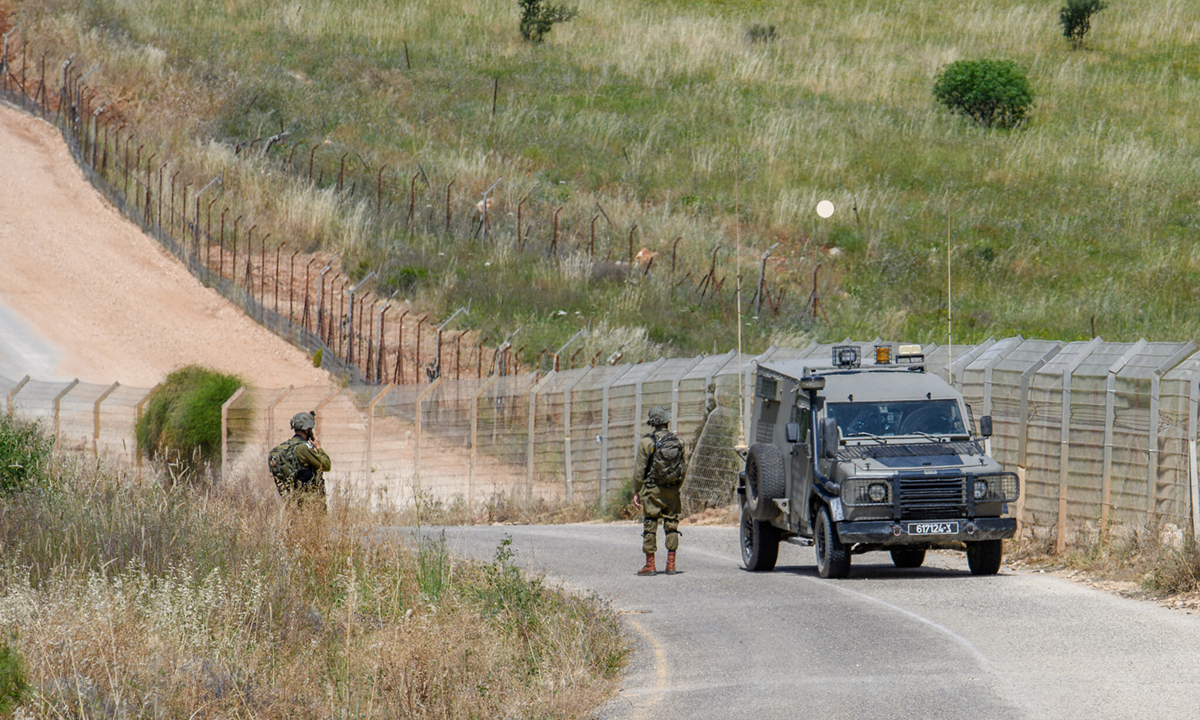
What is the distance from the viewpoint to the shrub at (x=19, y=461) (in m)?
15.6

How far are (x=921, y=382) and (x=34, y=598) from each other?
956 centimetres

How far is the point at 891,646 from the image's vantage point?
1050cm

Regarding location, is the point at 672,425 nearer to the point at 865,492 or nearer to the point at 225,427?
the point at 225,427

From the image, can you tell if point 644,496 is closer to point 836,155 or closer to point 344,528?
point 344,528

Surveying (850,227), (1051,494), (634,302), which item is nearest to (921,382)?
(1051,494)

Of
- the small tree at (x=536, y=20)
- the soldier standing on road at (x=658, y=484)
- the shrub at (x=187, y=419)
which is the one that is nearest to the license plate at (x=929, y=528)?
the soldier standing on road at (x=658, y=484)

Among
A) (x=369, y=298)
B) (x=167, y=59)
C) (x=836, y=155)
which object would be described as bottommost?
(x=369, y=298)

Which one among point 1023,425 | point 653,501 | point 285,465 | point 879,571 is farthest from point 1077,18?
point 285,465

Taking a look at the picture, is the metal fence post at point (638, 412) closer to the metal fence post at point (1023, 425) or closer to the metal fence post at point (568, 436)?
the metal fence post at point (568, 436)

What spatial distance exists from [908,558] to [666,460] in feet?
11.2

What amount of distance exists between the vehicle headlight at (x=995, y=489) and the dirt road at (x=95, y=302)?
24.7 m

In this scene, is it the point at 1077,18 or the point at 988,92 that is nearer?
the point at 988,92

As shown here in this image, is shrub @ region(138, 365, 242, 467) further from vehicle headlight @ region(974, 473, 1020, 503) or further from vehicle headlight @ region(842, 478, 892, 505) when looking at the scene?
vehicle headlight @ region(974, 473, 1020, 503)

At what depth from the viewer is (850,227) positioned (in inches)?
1777
